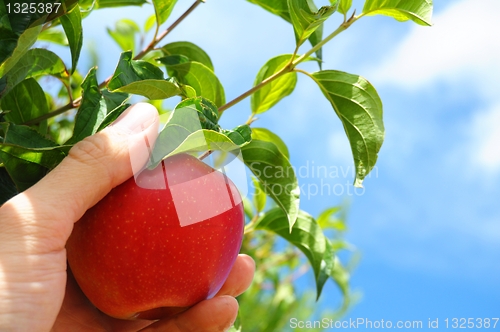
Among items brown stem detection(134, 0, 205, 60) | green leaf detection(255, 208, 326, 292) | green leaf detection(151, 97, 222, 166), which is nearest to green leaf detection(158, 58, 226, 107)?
brown stem detection(134, 0, 205, 60)

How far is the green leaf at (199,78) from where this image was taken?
98cm

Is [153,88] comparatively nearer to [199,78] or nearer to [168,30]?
[199,78]

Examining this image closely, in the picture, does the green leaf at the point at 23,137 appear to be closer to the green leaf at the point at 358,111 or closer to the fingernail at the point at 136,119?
the fingernail at the point at 136,119

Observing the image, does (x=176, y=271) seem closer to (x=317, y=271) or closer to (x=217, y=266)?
(x=217, y=266)

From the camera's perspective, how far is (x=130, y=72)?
2.50 ft

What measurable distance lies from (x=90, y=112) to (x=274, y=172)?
0.33 meters

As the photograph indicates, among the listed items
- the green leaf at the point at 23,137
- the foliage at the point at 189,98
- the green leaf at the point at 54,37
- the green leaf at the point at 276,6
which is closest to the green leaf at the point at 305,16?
the foliage at the point at 189,98

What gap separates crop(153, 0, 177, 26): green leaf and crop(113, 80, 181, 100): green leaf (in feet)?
1.25

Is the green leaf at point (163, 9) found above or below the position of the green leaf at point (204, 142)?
above

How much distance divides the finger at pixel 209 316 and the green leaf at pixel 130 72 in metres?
0.37

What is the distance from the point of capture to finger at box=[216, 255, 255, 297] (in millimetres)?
1004

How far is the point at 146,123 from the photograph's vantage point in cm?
77

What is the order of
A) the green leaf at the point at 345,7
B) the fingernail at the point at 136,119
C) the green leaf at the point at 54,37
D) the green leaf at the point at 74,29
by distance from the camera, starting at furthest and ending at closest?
the green leaf at the point at 54,37 → the green leaf at the point at 345,7 → the green leaf at the point at 74,29 → the fingernail at the point at 136,119

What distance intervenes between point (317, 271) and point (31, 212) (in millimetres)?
623
